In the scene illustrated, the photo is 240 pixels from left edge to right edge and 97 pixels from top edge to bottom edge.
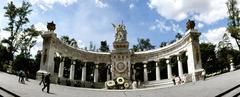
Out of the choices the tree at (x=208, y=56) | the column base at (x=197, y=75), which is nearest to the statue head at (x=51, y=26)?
the column base at (x=197, y=75)

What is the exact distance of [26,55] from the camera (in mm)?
49344

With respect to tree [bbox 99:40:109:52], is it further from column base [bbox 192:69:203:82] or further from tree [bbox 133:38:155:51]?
column base [bbox 192:69:203:82]

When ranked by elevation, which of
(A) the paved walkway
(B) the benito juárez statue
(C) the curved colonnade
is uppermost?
(B) the benito juárez statue

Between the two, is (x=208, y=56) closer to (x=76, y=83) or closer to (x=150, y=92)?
(x=76, y=83)

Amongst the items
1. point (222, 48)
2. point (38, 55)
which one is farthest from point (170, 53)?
point (38, 55)

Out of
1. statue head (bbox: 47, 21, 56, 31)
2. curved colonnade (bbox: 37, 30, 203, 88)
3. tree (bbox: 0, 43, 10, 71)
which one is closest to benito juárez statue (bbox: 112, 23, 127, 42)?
curved colonnade (bbox: 37, 30, 203, 88)

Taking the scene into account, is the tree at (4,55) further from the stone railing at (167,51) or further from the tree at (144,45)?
the tree at (144,45)

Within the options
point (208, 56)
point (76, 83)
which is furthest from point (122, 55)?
point (208, 56)

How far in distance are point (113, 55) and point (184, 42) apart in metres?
12.3

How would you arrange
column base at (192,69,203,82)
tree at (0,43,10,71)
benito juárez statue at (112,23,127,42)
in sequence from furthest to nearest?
benito juárez statue at (112,23,127,42) < tree at (0,43,10,71) < column base at (192,69,203,82)

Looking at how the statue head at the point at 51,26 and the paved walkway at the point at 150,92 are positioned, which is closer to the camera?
the paved walkway at the point at 150,92

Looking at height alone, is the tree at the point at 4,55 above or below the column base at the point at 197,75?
above

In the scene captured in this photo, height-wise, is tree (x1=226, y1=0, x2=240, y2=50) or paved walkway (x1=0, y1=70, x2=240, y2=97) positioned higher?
tree (x1=226, y1=0, x2=240, y2=50)

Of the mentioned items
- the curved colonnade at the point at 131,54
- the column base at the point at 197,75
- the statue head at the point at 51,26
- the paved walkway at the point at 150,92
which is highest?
the statue head at the point at 51,26
